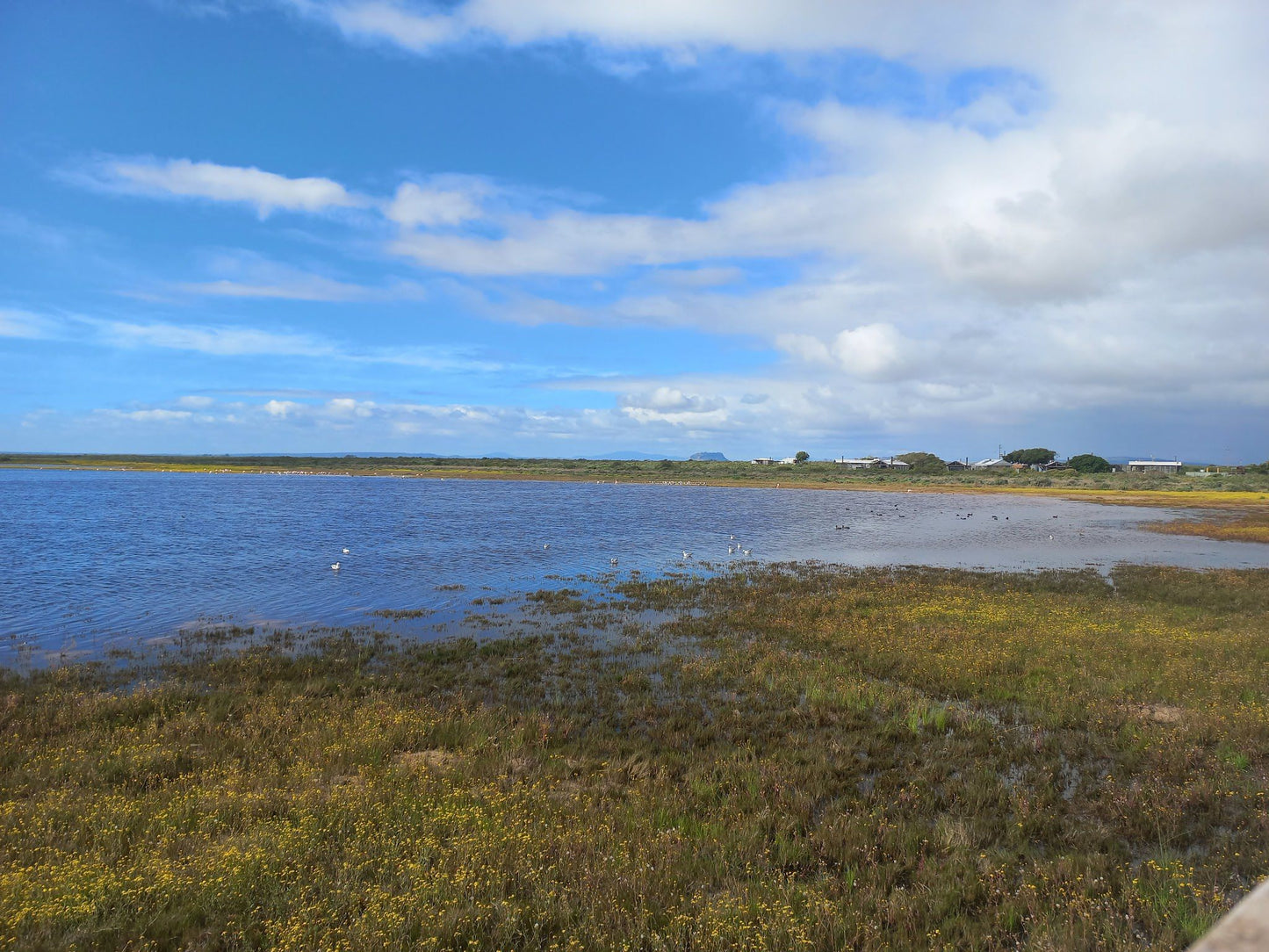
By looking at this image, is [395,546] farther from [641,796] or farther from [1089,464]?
[1089,464]

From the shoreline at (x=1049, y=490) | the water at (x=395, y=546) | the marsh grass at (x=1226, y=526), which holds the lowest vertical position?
the water at (x=395, y=546)

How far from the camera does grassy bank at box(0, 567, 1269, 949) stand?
7008 mm

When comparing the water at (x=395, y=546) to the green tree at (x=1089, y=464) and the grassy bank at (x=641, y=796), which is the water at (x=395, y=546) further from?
the green tree at (x=1089, y=464)

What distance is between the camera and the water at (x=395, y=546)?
24.6 meters

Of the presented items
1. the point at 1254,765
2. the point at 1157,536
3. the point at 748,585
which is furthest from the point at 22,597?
the point at 1157,536

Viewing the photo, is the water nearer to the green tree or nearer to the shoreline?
the shoreline

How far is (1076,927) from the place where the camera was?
6.96 metres

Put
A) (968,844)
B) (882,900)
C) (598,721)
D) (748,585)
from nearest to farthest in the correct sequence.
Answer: (882,900) → (968,844) → (598,721) → (748,585)

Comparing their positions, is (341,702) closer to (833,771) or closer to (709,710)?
(709,710)

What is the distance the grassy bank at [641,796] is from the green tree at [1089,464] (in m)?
202

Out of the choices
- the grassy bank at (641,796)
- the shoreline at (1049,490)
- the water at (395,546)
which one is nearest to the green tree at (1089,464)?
the shoreline at (1049,490)

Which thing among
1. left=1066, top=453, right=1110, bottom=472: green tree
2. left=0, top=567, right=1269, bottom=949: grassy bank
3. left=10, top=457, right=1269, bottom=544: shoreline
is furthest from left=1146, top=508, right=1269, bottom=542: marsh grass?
left=1066, top=453, right=1110, bottom=472: green tree

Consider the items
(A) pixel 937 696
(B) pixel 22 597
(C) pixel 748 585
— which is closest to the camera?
(A) pixel 937 696

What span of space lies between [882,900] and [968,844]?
2117 mm
